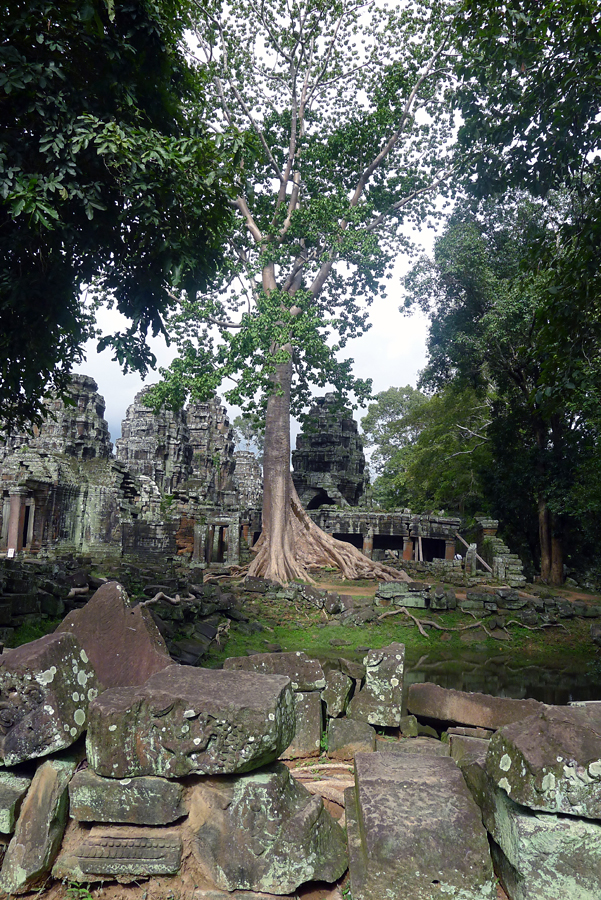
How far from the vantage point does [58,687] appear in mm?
2898

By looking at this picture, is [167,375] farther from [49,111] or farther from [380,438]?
[380,438]

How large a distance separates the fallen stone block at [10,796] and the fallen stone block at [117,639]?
28.0 inches

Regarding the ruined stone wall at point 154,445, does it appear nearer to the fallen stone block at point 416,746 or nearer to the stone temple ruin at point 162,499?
the stone temple ruin at point 162,499

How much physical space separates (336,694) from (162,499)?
20.9m

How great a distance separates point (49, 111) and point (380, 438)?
3928 cm

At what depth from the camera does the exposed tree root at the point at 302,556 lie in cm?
1784

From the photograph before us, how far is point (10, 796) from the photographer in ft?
9.21

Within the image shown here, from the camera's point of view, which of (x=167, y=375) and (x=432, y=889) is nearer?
(x=432, y=889)

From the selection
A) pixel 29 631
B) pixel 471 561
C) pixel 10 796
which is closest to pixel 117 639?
pixel 10 796

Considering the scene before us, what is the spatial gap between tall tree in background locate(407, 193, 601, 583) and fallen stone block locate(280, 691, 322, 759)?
16.4 meters

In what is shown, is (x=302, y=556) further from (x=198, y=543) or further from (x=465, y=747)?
(x=465, y=747)

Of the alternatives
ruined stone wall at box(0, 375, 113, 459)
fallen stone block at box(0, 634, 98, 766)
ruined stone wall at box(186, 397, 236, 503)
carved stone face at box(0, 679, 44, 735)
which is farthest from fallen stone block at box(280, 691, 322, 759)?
ruined stone wall at box(186, 397, 236, 503)

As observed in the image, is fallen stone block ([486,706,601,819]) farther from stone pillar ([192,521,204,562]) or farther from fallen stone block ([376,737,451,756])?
stone pillar ([192,521,204,562])

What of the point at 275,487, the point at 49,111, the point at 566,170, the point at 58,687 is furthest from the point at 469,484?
the point at 58,687
